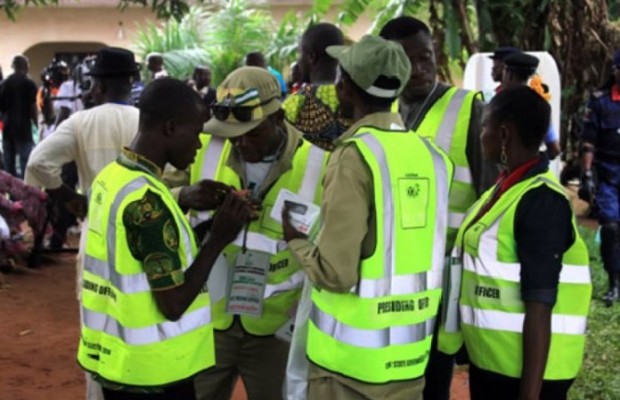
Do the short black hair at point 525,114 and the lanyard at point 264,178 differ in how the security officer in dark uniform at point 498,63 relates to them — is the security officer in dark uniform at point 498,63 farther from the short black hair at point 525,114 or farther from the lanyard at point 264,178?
the short black hair at point 525,114

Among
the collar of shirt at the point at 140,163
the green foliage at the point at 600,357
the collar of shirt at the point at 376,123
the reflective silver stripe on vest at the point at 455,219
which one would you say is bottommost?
the green foliage at the point at 600,357

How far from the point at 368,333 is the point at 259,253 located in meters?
0.84

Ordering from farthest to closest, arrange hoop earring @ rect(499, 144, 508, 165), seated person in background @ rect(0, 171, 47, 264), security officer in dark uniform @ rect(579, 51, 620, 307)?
seated person in background @ rect(0, 171, 47, 264) < security officer in dark uniform @ rect(579, 51, 620, 307) < hoop earring @ rect(499, 144, 508, 165)

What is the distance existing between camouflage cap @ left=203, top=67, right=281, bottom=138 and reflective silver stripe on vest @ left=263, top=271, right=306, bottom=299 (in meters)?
0.65

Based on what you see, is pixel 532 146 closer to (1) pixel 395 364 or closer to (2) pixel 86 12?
(1) pixel 395 364

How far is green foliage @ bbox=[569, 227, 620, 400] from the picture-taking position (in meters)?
5.78

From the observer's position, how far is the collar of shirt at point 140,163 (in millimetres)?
3015

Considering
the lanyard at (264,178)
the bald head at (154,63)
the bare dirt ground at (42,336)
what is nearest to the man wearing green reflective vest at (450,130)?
the lanyard at (264,178)

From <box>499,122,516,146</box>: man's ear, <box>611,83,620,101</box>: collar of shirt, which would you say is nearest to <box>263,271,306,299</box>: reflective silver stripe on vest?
<box>499,122,516,146</box>: man's ear

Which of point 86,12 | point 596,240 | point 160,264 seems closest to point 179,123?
point 160,264

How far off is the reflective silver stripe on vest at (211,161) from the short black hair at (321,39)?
1094mm

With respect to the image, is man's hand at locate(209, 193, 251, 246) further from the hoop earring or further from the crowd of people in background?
the hoop earring

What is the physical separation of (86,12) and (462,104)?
22267 millimetres

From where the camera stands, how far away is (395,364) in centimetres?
302
